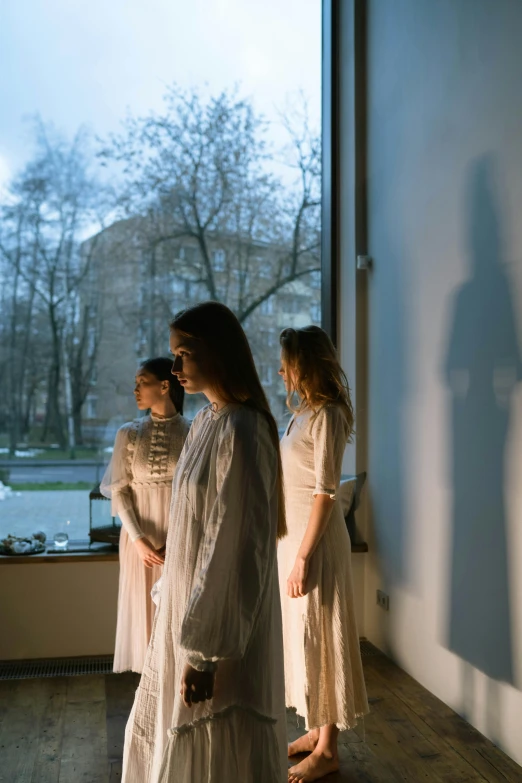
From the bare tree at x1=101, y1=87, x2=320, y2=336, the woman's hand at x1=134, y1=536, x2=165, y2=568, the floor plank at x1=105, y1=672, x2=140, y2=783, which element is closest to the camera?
the floor plank at x1=105, y1=672, x2=140, y2=783

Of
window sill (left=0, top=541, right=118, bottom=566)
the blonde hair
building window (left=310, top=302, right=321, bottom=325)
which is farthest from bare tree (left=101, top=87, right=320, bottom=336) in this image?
the blonde hair

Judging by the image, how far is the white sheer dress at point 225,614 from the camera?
136cm

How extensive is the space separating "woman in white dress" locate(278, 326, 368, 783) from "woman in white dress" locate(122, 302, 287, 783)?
76cm

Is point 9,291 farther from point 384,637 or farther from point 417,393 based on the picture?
point 384,637

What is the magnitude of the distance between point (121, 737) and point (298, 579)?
0.96 metres

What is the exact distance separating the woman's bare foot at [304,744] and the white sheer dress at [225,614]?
1.14 meters

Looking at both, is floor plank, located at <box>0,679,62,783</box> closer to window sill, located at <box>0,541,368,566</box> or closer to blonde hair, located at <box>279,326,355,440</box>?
window sill, located at <box>0,541,368,566</box>

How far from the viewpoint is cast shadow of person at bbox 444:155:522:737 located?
8.27ft

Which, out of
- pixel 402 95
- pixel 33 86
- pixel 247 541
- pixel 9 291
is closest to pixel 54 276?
pixel 9 291

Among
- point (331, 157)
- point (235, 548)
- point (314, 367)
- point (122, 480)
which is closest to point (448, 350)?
point (314, 367)

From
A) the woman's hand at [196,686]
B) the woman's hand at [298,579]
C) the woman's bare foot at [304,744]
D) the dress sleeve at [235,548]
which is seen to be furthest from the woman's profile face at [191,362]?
the woman's bare foot at [304,744]

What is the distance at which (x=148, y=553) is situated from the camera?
102 inches

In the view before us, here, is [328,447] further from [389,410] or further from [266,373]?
[266,373]

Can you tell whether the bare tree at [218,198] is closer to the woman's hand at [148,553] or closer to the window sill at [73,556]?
the window sill at [73,556]
